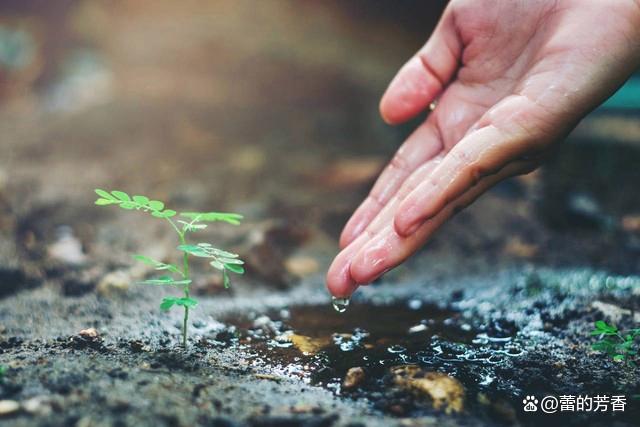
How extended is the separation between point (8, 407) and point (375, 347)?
4.66 feet

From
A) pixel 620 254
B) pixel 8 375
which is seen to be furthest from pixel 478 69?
pixel 8 375

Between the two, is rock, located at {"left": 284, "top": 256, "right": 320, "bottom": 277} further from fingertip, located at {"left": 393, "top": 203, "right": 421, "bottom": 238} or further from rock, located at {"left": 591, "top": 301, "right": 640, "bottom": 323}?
rock, located at {"left": 591, "top": 301, "right": 640, "bottom": 323}

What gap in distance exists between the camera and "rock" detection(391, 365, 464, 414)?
1.77m

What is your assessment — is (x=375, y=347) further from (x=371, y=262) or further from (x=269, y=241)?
(x=269, y=241)

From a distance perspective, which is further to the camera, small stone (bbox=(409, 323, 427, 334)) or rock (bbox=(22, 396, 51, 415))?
small stone (bbox=(409, 323, 427, 334))

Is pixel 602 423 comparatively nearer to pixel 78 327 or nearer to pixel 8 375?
pixel 8 375

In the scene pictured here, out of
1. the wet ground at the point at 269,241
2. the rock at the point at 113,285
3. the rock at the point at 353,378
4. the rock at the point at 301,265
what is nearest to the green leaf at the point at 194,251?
the wet ground at the point at 269,241

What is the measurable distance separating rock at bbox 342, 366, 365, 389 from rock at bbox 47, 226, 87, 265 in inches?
84.7

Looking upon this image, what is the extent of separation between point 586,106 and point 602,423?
1.32m

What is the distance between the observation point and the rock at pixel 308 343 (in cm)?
228

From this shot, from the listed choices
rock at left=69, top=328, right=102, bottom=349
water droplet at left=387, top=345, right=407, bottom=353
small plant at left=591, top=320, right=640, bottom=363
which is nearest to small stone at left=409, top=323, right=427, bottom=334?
water droplet at left=387, top=345, right=407, bottom=353

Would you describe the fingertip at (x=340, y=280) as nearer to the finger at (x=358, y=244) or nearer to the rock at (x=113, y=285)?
the finger at (x=358, y=244)

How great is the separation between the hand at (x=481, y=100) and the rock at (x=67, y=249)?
1907 mm

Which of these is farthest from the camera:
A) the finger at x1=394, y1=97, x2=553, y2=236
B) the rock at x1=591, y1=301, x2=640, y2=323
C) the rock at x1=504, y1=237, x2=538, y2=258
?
the rock at x1=504, y1=237, x2=538, y2=258
